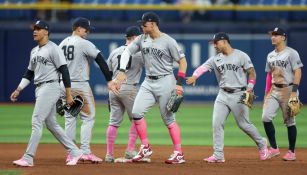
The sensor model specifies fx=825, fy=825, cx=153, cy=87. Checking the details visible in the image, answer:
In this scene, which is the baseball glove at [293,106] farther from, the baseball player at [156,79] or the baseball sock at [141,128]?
the baseball sock at [141,128]

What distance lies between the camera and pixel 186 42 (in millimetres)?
23734

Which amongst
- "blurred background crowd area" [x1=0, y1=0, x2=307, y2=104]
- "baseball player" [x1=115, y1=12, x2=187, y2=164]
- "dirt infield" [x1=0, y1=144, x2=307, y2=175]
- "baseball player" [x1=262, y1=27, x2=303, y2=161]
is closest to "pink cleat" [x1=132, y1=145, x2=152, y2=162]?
"baseball player" [x1=115, y1=12, x2=187, y2=164]

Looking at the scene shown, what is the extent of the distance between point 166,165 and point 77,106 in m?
1.39

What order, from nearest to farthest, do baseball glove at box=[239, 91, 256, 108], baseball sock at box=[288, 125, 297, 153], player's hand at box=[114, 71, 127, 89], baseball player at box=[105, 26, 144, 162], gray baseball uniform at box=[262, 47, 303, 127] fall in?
player's hand at box=[114, 71, 127, 89]
baseball glove at box=[239, 91, 256, 108]
baseball player at box=[105, 26, 144, 162]
baseball sock at box=[288, 125, 297, 153]
gray baseball uniform at box=[262, 47, 303, 127]

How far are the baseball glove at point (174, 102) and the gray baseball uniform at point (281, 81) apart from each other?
5.85ft

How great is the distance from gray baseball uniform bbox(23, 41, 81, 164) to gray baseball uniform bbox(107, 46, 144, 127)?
1.32 metres

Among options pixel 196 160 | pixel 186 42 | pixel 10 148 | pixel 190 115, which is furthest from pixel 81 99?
pixel 186 42

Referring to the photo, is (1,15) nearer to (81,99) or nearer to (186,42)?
(186,42)

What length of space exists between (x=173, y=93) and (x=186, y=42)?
42.9 feet

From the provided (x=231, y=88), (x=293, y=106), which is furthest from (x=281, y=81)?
(x=231, y=88)

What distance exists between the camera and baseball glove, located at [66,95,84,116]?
422 inches

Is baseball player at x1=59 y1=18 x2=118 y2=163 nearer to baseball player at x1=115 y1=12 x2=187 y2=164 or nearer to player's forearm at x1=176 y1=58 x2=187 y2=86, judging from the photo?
baseball player at x1=115 y1=12 x2=187 y2=164

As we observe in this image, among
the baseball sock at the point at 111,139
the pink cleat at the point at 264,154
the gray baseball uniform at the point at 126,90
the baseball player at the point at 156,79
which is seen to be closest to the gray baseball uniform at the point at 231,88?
the pink cleat at the point at 264,154

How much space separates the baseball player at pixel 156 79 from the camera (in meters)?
10.8
